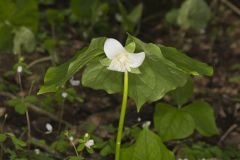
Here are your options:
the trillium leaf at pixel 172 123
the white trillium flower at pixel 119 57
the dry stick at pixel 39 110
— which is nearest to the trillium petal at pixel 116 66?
the white trillium flower at pixel 119 57

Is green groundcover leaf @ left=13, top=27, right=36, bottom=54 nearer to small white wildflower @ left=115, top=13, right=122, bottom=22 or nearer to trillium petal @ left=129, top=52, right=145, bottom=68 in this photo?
small white wildflower @ left=115, top=13, right=122, bottom=22

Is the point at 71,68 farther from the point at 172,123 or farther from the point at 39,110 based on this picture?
the point at 39,110

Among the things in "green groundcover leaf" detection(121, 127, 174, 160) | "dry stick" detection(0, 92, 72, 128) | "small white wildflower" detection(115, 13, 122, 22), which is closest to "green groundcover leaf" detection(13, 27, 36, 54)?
"dry stick" detection(0, 92, 72, 128)

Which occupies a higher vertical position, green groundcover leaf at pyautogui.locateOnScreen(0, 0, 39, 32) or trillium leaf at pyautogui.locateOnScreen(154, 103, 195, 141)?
green groundcover leaf at pyautogui.locateOnScreen(0, 0, 39, 32)

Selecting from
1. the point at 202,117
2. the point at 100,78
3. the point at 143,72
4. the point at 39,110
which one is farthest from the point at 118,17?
the point at 143,72

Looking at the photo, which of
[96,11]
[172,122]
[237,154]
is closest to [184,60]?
[172,122]
